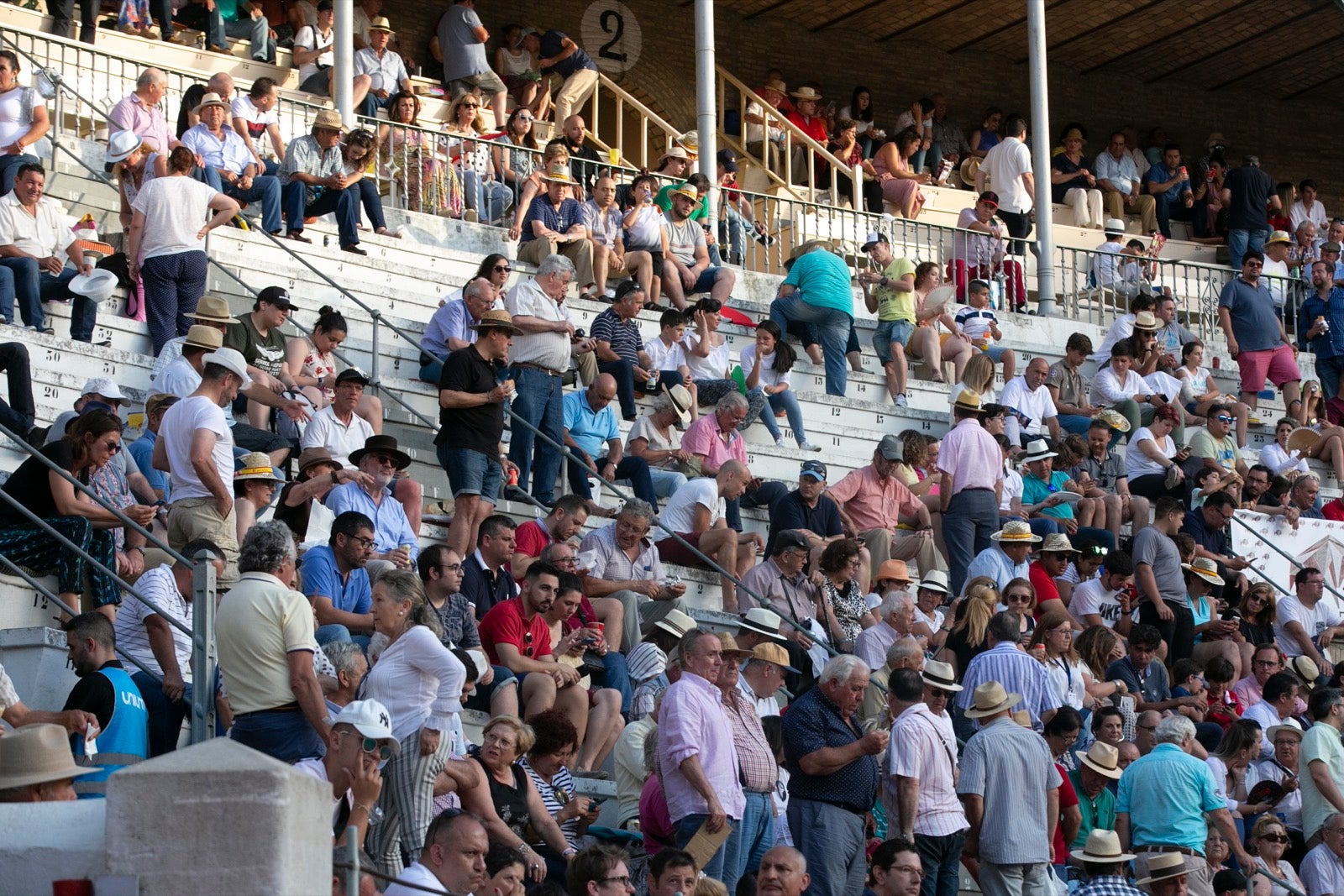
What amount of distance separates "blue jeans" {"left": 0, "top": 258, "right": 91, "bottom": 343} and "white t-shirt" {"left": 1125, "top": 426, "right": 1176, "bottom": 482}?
7.09m

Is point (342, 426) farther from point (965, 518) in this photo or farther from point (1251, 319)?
point (1251, 319)

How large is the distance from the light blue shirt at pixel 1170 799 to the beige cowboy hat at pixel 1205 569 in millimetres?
3656

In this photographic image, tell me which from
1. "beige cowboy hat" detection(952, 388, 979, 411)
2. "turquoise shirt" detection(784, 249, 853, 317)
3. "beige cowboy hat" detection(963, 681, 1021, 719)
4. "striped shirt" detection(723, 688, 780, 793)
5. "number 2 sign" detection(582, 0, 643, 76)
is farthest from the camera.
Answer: "number 2 sign" detection(582, 0, 643, 76)

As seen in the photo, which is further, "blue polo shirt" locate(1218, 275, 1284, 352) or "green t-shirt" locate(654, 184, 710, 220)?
"blue polo shirt" locate(1218, 275, 1284, 352)

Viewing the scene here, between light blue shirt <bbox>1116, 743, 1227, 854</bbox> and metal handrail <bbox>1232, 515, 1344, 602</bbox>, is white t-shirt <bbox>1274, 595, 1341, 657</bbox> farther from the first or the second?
light blue shirt <bbox>1116, 743, 1227, 854</bbox>

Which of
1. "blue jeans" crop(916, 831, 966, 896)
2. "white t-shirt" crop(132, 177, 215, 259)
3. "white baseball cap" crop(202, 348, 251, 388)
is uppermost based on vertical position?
"white t-shirt" crop(132, 177, 215, 259)

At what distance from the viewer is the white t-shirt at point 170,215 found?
13.3 metres

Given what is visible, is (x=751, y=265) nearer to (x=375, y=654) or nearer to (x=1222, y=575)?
(x=1222, y=575)

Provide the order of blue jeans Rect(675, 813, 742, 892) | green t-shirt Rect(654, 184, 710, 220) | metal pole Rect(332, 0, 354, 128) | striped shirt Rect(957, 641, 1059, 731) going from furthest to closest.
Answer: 1. green t-shirt Rect(654, 184, 710, 220)
2. metal pole Rect(332, 0, 354, 128)
3. striped shirt Rect(957, 641, 1059, 731)
4. blue jeans Rect(675, 813, 742, 892)

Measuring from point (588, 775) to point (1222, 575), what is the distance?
20.7 ft

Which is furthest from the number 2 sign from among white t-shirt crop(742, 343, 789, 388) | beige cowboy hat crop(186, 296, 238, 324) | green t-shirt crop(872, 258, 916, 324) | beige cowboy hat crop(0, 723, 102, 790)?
beige cowboy hat crop(0, 723, 102, 790)

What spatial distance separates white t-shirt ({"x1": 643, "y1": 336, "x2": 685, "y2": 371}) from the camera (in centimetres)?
1530

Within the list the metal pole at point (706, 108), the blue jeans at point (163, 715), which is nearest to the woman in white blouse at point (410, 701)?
the blue jeans at point (163, 715)

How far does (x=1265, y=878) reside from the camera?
11.2 meters
